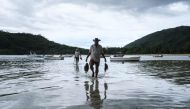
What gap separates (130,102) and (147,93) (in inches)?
95.5

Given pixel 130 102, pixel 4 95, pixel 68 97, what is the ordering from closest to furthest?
pixel 130 102, pixel 68 97, pixel 4 95

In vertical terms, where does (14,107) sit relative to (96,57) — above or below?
below

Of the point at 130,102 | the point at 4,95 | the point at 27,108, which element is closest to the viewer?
the point at 27,108

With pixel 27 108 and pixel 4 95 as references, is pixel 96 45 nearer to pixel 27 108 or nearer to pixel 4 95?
pixel 4 95

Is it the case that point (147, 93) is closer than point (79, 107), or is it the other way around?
point (79, 107)

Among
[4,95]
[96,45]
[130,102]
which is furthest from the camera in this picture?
[96,45]

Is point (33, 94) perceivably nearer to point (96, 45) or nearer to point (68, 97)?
point (68, 97)

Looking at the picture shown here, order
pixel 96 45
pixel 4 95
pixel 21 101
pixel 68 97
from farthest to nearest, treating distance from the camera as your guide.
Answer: pixel 96 45 < pixel 4 95 < pixel 68 97 < pixel 21 101

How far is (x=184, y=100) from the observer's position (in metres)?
11.0

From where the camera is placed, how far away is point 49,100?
37.2ft

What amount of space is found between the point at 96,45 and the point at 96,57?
2.27 ft

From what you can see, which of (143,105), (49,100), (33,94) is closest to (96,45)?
(33,94)

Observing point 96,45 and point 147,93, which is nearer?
point 147,93

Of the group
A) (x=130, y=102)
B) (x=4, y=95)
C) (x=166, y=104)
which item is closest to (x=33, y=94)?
(x=4, y=95)
